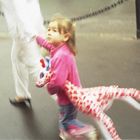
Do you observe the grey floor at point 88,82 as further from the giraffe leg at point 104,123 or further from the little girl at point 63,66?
the giraffe leg at point 104,123

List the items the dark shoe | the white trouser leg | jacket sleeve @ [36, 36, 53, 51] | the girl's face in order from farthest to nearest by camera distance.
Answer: the dark shoe → the white trouser leg → jacket sleeve @ [36, 36, 53, 51] → the girl's face

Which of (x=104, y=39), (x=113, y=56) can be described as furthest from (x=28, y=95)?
(x=104, y=39)

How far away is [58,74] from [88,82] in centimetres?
159

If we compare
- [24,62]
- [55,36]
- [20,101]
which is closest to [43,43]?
[55,36]

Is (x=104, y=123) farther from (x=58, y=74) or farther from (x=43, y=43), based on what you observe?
(x=43, y=43)

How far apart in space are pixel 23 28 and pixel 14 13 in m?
0.15

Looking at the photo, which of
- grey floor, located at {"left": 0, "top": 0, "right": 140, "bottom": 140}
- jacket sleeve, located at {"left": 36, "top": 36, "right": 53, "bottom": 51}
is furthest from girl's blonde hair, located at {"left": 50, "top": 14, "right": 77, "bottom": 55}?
grey floor, located at {"left": 0, "top": 0, "right": 140, "bottom": 140}

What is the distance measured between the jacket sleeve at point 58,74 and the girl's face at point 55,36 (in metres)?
0.17

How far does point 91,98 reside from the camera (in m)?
3.19

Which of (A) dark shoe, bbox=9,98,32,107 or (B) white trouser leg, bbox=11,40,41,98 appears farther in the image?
(A) dark shoe, bbox=9,98,32,107

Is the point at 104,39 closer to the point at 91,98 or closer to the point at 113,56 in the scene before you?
the point at 113,56

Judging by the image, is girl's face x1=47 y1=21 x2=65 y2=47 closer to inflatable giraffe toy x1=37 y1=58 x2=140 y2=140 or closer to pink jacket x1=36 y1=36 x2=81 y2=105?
pink jacket x1=36 y1=36 x2=81 y2=105

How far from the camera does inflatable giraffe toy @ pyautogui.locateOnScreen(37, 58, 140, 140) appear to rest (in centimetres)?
315

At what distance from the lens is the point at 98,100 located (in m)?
3.22
